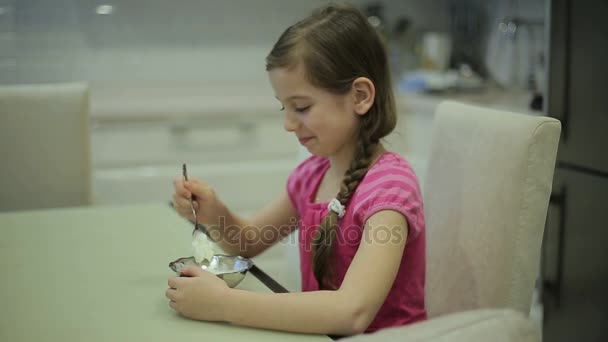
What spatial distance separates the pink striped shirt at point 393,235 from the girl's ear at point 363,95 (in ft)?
0.28

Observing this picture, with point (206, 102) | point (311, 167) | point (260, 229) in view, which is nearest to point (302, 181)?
point (311, 167)

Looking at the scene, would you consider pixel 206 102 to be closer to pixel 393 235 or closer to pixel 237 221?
pixel 237 221

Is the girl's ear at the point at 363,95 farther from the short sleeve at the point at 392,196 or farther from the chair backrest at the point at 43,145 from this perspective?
the chair backrest at the point at 43,145

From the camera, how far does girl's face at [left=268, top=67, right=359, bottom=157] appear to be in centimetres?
107

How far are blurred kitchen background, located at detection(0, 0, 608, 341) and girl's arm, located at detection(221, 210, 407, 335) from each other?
1.25m

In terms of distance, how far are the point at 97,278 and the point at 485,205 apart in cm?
63

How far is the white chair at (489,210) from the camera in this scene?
1.06m

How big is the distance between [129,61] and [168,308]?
245 cm

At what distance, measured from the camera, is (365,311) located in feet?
2.74

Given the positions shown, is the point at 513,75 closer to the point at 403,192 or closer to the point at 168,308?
the point at 403,192

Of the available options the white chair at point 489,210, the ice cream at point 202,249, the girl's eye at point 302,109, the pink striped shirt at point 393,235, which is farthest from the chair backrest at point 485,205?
the ice cream at point 202,249

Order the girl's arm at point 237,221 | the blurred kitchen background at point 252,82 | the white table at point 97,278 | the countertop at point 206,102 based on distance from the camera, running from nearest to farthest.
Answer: the white table at point 97,278 < the girl's arm at point 237,221 < the blurred kitchen background at point 252,82 < the countertop at point 206,102

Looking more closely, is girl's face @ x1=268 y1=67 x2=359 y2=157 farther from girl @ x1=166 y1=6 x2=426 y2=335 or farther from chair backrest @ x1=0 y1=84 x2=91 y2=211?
chair backrest @ x1=0 y1=84 x2=91 y2=211

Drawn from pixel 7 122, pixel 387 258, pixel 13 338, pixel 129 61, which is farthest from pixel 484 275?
pixel 129 61
